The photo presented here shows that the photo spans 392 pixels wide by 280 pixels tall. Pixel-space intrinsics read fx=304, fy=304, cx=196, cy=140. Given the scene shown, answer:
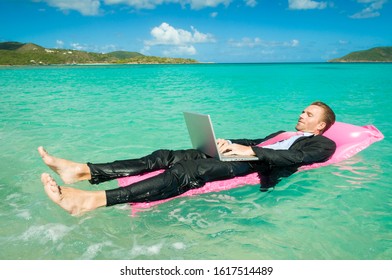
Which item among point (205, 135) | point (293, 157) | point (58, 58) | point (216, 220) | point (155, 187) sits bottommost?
point (216, 220)

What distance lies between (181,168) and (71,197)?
1211 millimetres

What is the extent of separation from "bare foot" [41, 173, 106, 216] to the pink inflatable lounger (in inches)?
19.4

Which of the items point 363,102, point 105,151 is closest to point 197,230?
point 105,151

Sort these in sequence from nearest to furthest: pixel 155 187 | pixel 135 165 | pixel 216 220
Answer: pixel 155 187 → pixel 216 220 → pixel 135 165

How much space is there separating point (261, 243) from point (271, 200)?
3.28ft

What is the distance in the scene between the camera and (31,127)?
8.69 m

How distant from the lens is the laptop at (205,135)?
339 cm

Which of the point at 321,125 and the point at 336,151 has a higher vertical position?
the point at 321,125

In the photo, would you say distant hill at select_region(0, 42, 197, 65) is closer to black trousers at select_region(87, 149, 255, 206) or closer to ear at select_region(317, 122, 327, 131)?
black trousers at select_region(87, 149, 255, 206)

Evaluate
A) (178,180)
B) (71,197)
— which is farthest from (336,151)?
(71,197)

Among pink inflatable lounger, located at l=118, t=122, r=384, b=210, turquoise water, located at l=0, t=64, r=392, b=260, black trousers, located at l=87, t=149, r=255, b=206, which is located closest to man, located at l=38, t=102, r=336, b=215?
black trousers, located at l=87, t=149, r=255, b=206

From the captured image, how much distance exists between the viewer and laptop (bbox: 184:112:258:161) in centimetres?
339

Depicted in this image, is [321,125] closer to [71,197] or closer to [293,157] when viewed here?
[293,157]

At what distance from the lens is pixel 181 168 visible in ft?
11.6
